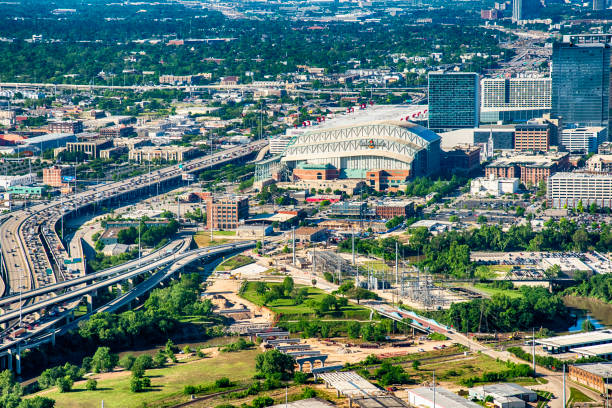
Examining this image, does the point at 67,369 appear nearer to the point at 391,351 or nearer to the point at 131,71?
the point at 391,351

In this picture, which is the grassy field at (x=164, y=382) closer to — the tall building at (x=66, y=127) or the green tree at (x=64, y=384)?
the green tree at (x=64, y=384)

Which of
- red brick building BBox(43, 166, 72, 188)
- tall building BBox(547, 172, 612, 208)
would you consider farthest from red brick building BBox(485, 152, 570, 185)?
red brick building BBox(43, 166, 72, 188)

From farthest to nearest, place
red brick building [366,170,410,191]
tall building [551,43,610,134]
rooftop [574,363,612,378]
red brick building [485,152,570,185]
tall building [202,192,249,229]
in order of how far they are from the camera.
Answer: tall building [551,43,610,134] → red brick building [485,152,570,185] → red brick building [366,170,410,191] → tall building [202,192,249,229] → rooftop [574,363,612,378]

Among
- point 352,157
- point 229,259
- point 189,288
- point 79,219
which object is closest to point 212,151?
point 352,157

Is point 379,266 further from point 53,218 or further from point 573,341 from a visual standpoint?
point 53,218

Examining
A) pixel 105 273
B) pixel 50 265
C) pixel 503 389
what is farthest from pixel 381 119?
pixel 503 389

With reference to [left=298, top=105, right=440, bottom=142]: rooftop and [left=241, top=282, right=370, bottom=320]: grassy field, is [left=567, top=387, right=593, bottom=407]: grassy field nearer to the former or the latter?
[left=241, top=282, right=370, bottom=320]: grassy field
